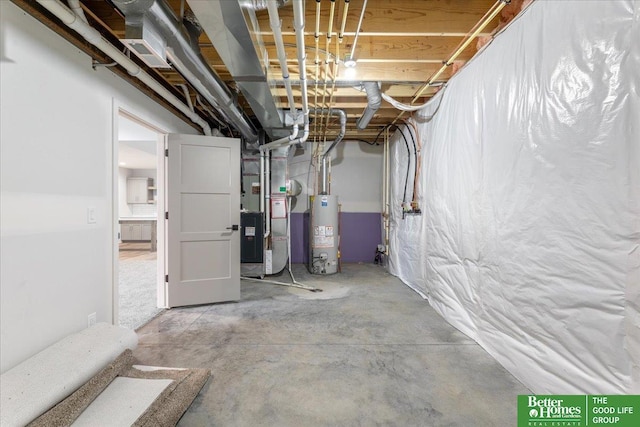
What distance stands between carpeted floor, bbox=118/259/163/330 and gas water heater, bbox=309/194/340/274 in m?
2.32

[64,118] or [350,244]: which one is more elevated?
[64,118]

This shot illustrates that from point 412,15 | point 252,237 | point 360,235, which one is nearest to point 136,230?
point 252,237

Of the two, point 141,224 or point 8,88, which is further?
point 141,224

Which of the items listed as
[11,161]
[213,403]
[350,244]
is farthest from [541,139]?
[350,244]

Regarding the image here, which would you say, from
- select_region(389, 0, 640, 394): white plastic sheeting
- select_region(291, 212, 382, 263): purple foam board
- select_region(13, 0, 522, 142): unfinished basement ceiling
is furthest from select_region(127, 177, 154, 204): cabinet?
select_region(389, 0, 640, 394): white plastic sheeting

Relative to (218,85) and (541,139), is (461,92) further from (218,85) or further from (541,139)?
(218,85)

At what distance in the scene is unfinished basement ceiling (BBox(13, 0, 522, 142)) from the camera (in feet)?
6.10

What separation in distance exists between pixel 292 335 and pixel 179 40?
2320 millimetres

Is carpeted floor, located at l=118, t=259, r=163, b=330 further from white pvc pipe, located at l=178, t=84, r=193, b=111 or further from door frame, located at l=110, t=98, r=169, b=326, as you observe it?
white pvc pipe, located at l=178, t=84, r=193, b=111

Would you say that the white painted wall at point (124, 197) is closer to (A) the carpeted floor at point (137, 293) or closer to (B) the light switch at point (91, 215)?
(A) the carpeted floor at point (137, 293)

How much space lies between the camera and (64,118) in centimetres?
174

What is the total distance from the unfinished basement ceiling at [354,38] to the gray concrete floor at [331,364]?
2130 millimetres

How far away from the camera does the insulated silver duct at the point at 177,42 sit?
1.42 metres

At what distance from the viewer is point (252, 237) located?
4.16 meters
